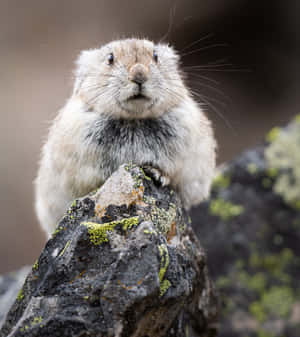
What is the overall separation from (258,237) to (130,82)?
2.66 m

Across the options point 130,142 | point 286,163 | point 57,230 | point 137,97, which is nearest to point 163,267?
point 57,230

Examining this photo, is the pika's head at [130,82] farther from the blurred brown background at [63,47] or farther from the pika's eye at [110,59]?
the blurred brown background at [63,47]

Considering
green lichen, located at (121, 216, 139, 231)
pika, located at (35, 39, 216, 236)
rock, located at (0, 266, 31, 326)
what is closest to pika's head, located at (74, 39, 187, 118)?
pika, located at (35, 39, 216, 236)

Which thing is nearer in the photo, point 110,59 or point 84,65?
point 110,59

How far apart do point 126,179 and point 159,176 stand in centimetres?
48

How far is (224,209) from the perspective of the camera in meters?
→ 4.95

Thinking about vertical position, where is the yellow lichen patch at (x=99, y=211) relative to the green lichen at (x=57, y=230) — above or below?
above

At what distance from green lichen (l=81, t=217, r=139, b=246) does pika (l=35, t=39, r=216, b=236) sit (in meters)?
0.89

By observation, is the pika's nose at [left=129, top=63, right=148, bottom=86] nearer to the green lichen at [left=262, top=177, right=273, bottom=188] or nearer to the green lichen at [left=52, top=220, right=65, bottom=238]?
the green lichen at [left=52, top=220, right=65, bottom=238]

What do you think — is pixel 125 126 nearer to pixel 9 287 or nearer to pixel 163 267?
pixel 163 267

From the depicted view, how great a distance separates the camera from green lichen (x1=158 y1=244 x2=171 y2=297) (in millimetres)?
2361

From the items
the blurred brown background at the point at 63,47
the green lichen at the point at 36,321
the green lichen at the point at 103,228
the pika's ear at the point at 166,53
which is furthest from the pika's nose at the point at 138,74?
the blurred brown background at the point at 63,47

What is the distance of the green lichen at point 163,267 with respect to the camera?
236 cm

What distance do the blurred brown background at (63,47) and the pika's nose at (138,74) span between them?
507cm
